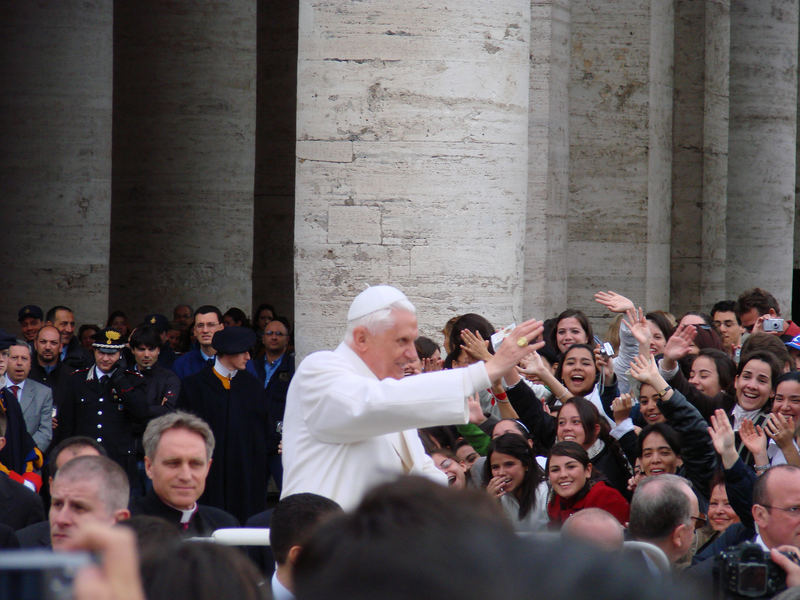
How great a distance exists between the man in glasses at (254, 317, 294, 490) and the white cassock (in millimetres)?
5475

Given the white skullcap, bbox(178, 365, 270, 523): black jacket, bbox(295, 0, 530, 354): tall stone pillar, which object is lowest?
bbox(178, 365, 270, 523): black jacket

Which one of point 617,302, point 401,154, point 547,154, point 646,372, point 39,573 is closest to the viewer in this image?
point 39,573

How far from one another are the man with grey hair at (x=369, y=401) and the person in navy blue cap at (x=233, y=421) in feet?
16.3

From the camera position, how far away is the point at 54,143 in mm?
16656

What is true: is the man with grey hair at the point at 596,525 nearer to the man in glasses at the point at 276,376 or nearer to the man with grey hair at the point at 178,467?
the man with grey hair at the point at 178,467

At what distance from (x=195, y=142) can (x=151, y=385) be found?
8.98 meters

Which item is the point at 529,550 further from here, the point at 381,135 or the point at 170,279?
the point at 170,279

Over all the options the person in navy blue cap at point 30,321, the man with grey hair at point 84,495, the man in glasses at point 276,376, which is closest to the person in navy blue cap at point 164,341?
the man in glasses at point 276,376

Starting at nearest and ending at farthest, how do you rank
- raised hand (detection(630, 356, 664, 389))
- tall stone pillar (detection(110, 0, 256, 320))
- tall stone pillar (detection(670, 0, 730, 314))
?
1. raised hand (detection(630, 356, 664, 389))
2. tall stone pillar (detection(110, 0, 256, 320))
3. tall stone pillar (detection(670, 0, 730, 314))

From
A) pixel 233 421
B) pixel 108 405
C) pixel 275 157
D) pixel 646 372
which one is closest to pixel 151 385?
pixel 108 405

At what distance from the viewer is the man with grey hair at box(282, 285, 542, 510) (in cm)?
500

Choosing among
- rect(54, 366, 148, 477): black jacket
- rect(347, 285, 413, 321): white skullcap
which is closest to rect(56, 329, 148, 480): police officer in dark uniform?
rect(54, 366, 148, 477): black jacket

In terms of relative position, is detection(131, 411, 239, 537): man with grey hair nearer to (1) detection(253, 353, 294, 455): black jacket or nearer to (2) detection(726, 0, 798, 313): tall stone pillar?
(1) detection(253, 353, 294, 455): black jacket

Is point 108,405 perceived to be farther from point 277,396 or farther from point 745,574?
point 745,574
